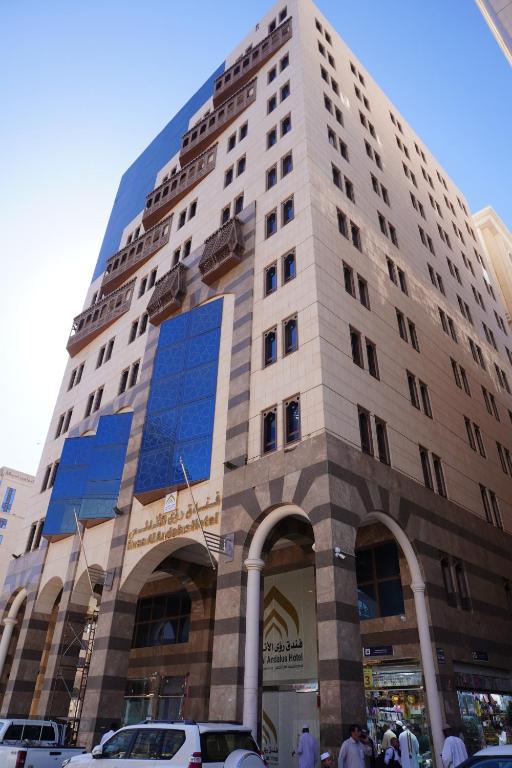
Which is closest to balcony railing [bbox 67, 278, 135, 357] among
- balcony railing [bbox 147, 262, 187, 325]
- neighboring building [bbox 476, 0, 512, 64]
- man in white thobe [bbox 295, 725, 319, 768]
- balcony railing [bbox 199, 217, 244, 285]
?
balcony railing [bbox 147, 262, 187, 325]

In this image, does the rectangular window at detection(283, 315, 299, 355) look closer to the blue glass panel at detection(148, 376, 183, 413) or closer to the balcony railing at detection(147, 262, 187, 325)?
the blue glass panel at detection(148, 376, 183, 413)

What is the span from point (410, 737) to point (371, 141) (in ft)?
115

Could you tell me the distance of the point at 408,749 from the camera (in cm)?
1755

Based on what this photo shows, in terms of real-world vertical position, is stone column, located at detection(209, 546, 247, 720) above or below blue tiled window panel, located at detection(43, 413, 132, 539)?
below

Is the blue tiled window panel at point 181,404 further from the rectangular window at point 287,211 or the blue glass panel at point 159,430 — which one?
the rectangular window at point 287,211

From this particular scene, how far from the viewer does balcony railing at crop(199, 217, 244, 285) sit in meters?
28.3

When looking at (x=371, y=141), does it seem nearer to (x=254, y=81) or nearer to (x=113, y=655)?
(x=254, y=81)

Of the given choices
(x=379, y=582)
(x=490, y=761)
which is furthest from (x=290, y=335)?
(x=490, y=761)

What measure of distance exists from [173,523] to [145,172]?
42.3m

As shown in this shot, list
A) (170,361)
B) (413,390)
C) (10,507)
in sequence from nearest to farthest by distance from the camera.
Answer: (413,390), (170,361), (10,507)

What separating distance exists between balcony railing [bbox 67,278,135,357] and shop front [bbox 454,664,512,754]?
1217 inches

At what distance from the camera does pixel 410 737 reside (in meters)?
18.0

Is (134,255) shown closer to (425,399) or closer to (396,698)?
(425,399)

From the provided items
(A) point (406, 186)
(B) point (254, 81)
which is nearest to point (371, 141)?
(A) point (406, 186)
